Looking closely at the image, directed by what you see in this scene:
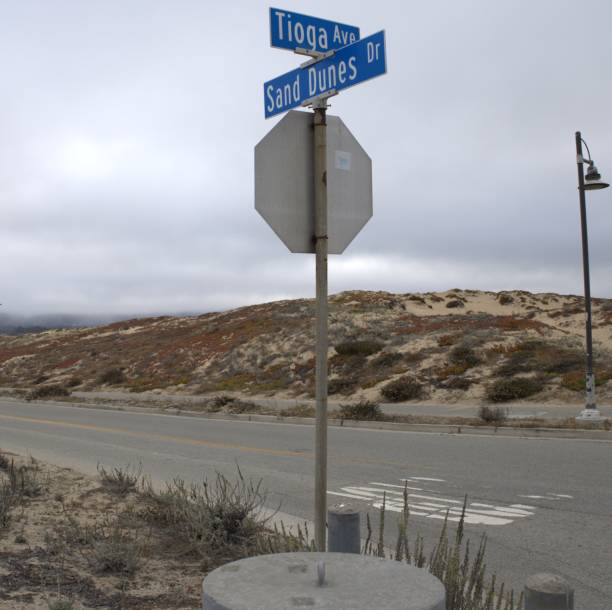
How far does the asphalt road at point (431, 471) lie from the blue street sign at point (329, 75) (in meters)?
3.86

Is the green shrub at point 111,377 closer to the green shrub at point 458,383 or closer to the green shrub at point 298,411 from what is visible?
the green shrub at point 298,411

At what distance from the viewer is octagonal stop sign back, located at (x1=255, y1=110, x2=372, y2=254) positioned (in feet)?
13.8

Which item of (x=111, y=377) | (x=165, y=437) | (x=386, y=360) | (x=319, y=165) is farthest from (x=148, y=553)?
(x=111, y=377)

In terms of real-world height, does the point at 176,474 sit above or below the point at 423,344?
below

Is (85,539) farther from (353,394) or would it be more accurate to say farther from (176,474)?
(353,394)

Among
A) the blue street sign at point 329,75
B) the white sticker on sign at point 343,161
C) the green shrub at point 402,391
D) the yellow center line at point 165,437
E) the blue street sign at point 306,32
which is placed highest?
the blue street sign at point 306,32

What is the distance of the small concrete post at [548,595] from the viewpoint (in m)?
2.40

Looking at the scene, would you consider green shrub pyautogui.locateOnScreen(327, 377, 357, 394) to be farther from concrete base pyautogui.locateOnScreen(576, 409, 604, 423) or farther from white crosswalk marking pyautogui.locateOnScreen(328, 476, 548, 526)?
white crosswalk marking pyautogui.locateOnScreen(328, 476, 548, 526)

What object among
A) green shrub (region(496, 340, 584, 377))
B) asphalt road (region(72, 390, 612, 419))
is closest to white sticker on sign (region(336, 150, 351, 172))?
asphalt road (region(72, 390, 612, 419))

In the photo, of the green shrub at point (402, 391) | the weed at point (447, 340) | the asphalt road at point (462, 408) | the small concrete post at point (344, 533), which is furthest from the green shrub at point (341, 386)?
the small concrete post at point (344, 533)

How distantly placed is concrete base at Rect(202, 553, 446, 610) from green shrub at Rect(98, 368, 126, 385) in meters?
37.1

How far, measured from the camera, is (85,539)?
5.63 metres

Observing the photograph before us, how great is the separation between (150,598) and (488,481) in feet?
20.8

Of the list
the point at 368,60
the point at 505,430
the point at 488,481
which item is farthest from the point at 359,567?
the point at 505,430
